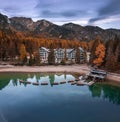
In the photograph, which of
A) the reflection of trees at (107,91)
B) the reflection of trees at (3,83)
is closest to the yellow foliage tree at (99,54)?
the reflection of trees at (107,91)

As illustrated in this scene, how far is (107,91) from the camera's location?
195ft

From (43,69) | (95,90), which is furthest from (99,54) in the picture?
(95,90)

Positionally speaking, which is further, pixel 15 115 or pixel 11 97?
pixel 11 97

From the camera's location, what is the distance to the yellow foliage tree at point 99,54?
8015 cm

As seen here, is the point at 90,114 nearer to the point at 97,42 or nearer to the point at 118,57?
the point at 118,57

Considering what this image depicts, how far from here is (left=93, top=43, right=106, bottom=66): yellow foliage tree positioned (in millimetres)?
80150

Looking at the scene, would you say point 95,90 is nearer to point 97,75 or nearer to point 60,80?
point 97,75

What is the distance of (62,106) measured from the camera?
45750mm

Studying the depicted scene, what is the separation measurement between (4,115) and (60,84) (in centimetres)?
2959

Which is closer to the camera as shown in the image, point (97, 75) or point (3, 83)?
point (3, 83)

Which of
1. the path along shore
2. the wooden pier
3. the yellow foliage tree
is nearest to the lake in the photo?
the wooden pier

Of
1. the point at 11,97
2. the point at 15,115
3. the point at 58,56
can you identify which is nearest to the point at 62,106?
the point at 15,115

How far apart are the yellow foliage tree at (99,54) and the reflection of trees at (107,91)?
1604cm

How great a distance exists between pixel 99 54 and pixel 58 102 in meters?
37.3
